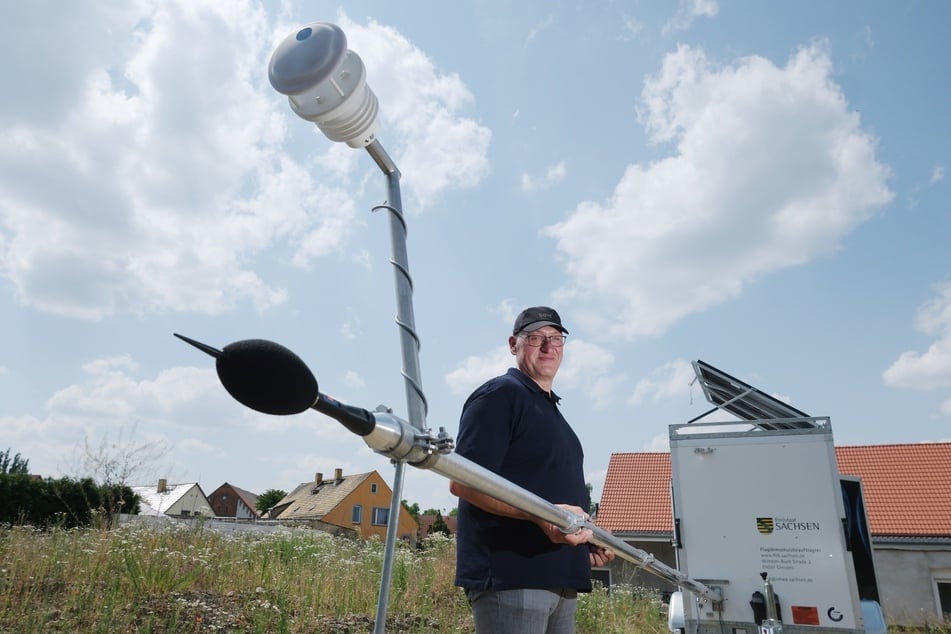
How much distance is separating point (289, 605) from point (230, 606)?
501 mm

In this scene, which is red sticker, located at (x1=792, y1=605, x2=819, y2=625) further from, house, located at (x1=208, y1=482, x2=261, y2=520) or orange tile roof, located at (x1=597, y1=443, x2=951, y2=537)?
house, located at (x1=208, y1=482, x2=261, y2=520)

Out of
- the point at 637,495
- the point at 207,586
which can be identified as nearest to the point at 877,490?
the point at 637,495

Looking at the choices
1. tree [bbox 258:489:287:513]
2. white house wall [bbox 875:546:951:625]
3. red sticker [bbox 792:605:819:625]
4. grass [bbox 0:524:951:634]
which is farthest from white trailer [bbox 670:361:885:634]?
tree [bbox 258:489:287:513]

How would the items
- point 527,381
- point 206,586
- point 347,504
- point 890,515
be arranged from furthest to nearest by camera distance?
1. point 347,504
2. point 890,515
3. point 206,586
4. point 527,381

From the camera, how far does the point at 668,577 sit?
331 cm

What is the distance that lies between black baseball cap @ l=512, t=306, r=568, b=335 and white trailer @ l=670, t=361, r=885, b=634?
5043 millimetres

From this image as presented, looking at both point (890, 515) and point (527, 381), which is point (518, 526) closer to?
point (527, 381)

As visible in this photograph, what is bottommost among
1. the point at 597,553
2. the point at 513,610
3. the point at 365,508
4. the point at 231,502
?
the point at 513,610

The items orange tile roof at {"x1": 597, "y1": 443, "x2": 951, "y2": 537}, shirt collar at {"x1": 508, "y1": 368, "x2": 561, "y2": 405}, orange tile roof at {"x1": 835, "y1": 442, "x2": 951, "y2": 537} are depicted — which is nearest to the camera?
shirt collar at {"x1": 508, "y1": 368, "x2": 561, "y2": 405}

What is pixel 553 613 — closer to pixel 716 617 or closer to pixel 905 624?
pixel 716 617

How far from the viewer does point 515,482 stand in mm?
2234

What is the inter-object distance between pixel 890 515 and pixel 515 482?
62.7ft

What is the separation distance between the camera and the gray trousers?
6.51 feet

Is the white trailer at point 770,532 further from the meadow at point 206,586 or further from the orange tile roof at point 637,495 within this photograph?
the orange tile roof at point 637,495
